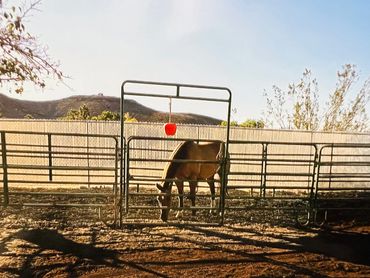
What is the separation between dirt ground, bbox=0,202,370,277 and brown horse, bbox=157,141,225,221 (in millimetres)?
615

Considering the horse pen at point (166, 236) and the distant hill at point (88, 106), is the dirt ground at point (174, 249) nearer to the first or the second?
the horse pen at point (166, 236)

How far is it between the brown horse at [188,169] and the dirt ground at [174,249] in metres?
0.62

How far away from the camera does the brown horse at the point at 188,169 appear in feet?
16.3

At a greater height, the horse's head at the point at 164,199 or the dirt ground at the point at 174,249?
the horse's head at the point at 164,199

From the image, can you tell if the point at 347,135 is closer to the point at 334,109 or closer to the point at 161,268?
the point at 334,109

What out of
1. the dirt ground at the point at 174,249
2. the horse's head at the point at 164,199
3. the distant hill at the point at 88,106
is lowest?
the dirt ground at the point at 174,249

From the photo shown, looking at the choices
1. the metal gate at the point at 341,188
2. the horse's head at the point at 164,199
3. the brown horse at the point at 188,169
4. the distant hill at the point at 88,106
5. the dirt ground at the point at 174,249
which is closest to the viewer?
the dirt ground at the point at 174,249

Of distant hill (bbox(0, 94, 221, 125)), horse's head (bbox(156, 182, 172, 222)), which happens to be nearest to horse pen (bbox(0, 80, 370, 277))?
horse's head (bbox(156, 182, 172, 222))

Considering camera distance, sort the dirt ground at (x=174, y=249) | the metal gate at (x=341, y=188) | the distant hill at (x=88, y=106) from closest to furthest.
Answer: the dirt ground at (x=174, y=249) < the metal gate at (x=341, y=188) < the distant hill at (x=88, y=106)

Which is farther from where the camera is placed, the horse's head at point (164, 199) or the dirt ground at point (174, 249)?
the horse's head at point (164, 199)

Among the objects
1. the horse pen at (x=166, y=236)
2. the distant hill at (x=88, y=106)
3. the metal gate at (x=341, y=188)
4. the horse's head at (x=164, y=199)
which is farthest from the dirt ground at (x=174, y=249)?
the distant hill at (x=88, y=106)

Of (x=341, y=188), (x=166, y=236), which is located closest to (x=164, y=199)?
(x=166, y=236)

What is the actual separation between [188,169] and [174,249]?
6.89 feet

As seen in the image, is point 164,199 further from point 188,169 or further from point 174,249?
point 174,249
